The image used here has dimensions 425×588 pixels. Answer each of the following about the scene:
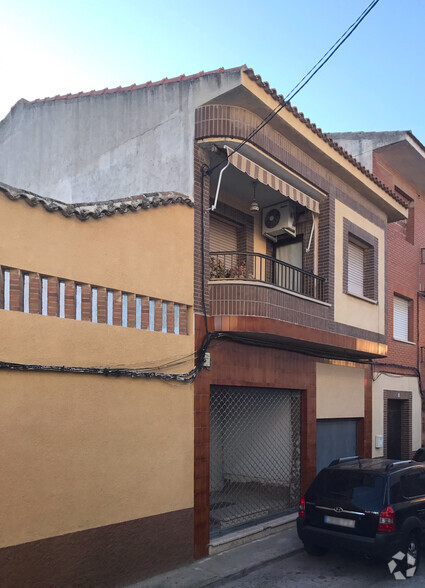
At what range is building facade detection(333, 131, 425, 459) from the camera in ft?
48.8

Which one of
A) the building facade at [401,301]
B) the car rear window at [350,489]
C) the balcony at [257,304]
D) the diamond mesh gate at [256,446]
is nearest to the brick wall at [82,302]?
the balcony at [257,304]

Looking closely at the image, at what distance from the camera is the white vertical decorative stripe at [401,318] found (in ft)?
51.2

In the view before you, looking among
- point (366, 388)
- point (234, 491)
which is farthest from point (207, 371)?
A: point (366, 388)

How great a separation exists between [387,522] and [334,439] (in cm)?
528

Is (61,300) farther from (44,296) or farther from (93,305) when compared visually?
(93,305)

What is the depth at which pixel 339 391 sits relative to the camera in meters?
12.4

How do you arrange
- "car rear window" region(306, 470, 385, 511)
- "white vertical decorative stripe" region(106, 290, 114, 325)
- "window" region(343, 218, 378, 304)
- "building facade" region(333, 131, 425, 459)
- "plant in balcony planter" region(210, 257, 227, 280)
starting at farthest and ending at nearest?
"building facade" region(333, 131, 425, 459)
"window" region(343, 218, 378, 304)
"plant in balcony planter" region(210, 257, 227, 280)
"car rear window" region(306, 470, 385, 511)
"white vertical decorative stripe" region(106, 290, 114, 325)

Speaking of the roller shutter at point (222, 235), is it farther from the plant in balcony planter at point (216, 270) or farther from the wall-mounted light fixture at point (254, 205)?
the plant in balcony planter at point (216, 270)

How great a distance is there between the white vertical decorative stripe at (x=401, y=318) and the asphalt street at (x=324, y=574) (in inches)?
320

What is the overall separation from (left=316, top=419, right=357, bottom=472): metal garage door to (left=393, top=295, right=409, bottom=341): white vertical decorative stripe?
3.57 metres

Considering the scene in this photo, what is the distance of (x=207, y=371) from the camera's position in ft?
27.8

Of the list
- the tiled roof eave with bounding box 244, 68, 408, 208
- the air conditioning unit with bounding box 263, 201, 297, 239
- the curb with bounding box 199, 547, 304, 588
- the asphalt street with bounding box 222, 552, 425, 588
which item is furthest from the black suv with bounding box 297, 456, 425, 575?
the tiled roof eave with bounding box 244, 68, 408, 208

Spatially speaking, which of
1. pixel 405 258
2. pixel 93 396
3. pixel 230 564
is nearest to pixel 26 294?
pixel 93 396

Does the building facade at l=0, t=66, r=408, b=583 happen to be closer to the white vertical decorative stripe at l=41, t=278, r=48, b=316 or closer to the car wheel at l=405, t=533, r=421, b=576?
the white vertical decorative stripe at l=41, t=278, r=48, b=316
